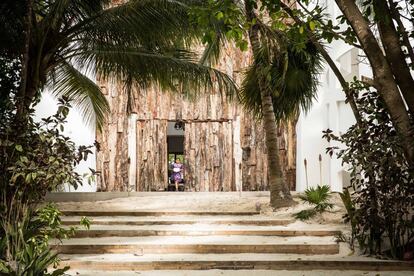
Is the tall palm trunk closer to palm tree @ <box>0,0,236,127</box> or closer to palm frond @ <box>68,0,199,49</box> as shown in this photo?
palm tree @ <box>0,0,236,127</box>

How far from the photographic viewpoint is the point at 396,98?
12.5ft

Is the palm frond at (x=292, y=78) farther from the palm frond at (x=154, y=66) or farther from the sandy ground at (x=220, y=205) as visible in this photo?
the sandy ground at (x=220, y=205)

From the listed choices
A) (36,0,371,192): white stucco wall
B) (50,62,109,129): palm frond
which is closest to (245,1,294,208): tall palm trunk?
(50,62,109,129): palm frond

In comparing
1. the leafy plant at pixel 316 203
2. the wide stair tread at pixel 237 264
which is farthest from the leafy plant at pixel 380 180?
the leafy plant at pixel 316 203

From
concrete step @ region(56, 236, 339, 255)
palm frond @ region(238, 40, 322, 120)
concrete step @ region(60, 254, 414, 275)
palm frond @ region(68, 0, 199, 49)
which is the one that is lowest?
concrete step @ region(60, 254, 414, 275)

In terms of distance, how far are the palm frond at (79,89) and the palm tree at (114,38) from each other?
0.76 m

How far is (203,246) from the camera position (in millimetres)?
6262

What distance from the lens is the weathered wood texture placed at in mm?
13156

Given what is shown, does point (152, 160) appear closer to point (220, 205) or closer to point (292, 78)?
point (220, 205)

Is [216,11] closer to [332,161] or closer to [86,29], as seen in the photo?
[86,29]

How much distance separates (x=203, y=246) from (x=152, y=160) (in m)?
7.12

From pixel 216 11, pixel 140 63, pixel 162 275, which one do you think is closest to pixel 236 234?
pixel 162 275

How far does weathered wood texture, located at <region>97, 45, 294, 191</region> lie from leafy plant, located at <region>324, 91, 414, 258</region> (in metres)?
7.09

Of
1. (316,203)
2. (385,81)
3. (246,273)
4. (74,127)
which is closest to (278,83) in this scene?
(316,203)
